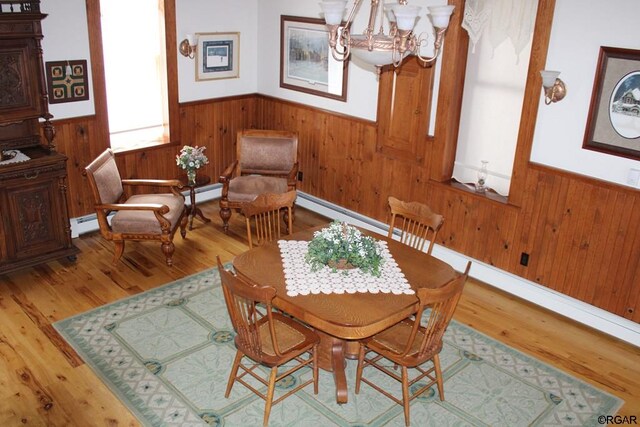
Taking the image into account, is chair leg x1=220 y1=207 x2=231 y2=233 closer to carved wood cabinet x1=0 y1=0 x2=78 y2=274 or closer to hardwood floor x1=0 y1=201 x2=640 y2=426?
hardwood floor x1=0 y1=201 x2=640 y2=426

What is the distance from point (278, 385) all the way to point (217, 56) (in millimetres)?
4076

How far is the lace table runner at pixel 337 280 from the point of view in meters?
3.60

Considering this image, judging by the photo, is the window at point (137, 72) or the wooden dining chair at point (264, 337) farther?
the window at point (137, 72)

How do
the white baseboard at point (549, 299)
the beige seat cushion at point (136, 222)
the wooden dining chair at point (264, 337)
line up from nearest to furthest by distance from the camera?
the wooden dining chair at point (264, 337) → the white baseboard at point (549, 299) → the beige seat cushion at point (136, 222)

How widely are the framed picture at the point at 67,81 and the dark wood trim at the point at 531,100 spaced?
3916 millimetres

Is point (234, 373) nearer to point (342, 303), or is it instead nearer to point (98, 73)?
point (342, 303)

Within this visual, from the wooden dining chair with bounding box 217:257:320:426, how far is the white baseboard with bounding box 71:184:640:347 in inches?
86.9

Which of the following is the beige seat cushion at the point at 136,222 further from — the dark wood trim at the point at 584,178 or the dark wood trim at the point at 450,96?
the dark wood trim at the point at 584,178

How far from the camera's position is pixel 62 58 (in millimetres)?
5445

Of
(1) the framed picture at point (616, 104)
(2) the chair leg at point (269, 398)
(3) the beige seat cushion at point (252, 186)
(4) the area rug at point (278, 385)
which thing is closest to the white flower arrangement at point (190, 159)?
(3) the beige seat cushion at point (252, 186)

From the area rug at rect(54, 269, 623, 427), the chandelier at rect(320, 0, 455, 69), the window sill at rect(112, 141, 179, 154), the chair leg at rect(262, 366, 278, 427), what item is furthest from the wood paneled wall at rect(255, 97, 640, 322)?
the chair leg at rect(262, 366, 278, 427)

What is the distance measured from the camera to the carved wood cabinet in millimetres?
4832

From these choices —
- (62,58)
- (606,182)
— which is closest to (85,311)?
(62,58)

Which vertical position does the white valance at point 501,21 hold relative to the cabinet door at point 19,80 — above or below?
above
